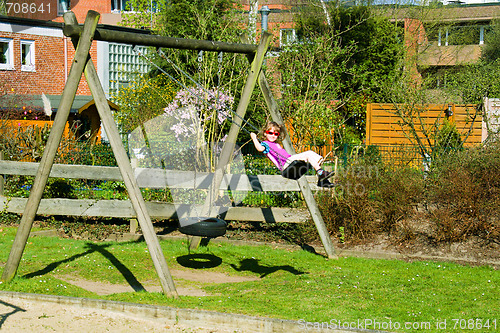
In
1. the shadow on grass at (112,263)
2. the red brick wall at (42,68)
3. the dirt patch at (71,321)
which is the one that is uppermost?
the red brick wall at (42,68)

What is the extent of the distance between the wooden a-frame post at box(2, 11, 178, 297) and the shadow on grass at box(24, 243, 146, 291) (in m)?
0.83

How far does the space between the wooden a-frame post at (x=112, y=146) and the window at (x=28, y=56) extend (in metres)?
19.7

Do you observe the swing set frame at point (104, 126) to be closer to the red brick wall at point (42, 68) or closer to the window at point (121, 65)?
the red brick wall at point (42, 68)

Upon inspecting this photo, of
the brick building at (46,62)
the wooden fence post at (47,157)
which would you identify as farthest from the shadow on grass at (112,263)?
the brick building at (46,62)

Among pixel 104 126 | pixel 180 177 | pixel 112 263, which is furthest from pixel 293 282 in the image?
pixel 180 177

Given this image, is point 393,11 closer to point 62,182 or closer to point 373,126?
point 373,126

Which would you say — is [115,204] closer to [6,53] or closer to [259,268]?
[259,268]

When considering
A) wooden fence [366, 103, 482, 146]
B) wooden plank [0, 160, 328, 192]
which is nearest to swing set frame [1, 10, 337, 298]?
wooden plank [0, 160, 328, 192]

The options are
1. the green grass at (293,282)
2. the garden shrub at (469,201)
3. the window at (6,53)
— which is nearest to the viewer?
the green grass at (293,282)

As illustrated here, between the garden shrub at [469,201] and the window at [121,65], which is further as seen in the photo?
the window at [121,65]

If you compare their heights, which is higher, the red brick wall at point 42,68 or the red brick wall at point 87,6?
the red brick wall at point 87,6

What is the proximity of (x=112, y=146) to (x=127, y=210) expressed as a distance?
4097mm

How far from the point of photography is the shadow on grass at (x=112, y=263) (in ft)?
25.2

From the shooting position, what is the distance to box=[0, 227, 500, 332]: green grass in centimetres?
609
